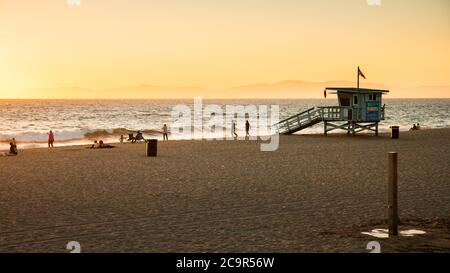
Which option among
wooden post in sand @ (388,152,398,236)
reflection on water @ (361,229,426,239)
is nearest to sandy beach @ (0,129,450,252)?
reflection on water @ (361,229,426,239)

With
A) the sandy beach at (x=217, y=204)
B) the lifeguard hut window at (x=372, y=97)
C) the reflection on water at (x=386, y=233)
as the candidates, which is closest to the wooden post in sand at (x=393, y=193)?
the reflection on water at (x=386, y=233)

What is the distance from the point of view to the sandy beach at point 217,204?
9.25 m

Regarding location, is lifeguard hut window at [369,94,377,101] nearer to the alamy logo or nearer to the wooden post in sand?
the alamy logo

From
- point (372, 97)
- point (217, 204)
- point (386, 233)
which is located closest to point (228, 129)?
point (372, 97)

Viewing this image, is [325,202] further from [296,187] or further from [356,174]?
[356,174]

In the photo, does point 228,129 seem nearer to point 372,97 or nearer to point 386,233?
point 372,97

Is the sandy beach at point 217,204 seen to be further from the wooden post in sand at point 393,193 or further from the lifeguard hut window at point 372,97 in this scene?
the lifeguard hut window at point 372,97

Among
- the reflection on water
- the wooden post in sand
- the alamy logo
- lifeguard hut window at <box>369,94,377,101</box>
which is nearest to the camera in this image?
the wooden post in sand

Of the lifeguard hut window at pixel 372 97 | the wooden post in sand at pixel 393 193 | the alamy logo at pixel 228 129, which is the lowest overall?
the wooden post in sand at pixel 393 193

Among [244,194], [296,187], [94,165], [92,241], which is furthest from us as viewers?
[94,165]

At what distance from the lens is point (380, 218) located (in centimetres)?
1116

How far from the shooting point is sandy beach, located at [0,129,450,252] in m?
9.25

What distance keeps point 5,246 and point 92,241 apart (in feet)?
4.71
